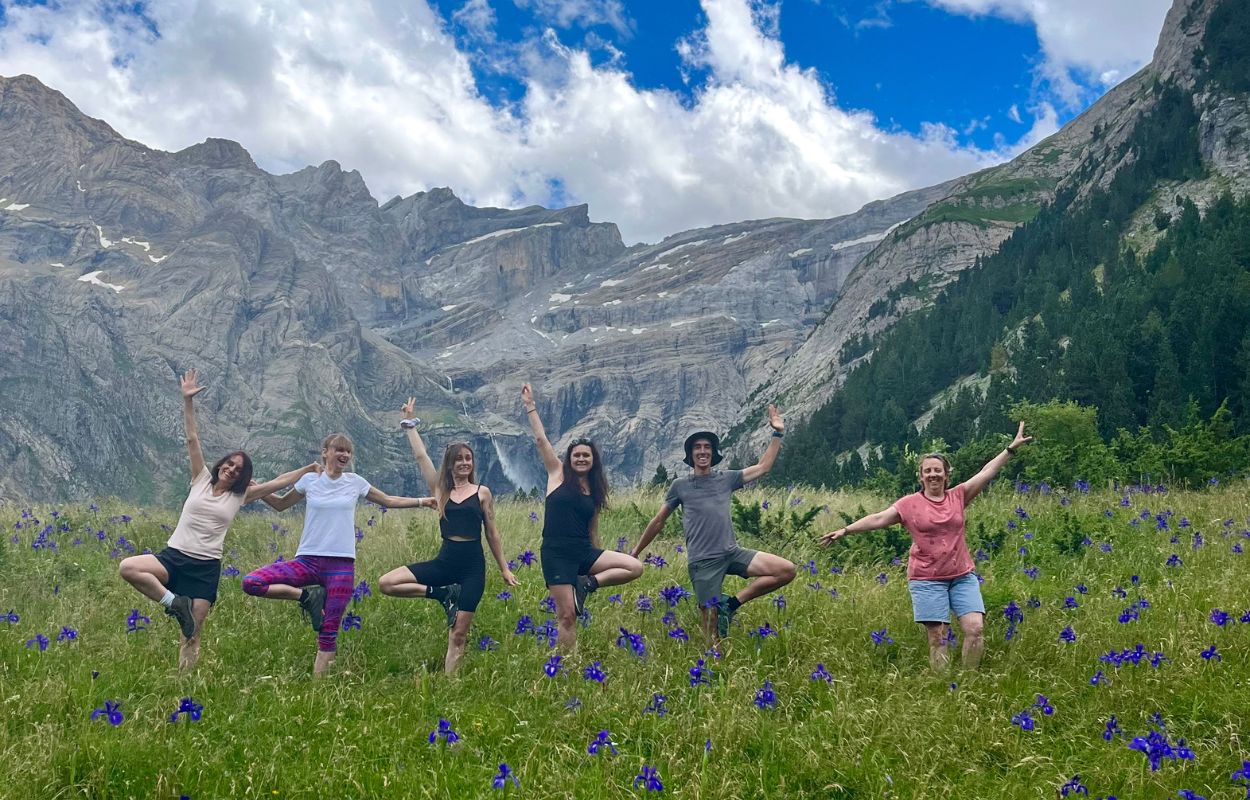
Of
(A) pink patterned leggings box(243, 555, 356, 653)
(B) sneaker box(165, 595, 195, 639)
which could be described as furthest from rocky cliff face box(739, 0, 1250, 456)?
(B) sneaker box(165, 595, 195, 639)

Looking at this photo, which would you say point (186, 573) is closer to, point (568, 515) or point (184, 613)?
point (184, 613)

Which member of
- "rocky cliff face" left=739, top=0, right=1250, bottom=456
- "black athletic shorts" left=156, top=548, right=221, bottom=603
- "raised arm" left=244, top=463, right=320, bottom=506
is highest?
"rocky cliff face" left=739, top=0, right=1250, bottom=456

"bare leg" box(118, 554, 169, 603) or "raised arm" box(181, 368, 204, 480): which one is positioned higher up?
"raised arm" box(181, 368, 204, 480)

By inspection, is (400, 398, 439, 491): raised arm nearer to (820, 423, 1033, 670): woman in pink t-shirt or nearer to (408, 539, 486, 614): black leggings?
(408, 539, 486, 614): black leggings

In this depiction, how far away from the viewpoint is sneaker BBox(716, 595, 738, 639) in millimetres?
7047

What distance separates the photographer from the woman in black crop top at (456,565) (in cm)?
705

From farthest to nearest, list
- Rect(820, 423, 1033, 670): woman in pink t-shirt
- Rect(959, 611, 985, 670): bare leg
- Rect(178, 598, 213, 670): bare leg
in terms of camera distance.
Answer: Rect(178, 598, 213, 670): bare leg, Rect(820, 423, 1033, 670): woman in pink t-shirt, Rect(959, 611, 985, 670): bare leg

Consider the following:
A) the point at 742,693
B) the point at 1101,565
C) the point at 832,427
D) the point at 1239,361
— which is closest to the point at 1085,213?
the point at 832,427

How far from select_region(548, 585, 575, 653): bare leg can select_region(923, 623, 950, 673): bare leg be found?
9.26ft

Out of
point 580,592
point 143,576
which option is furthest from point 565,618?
point 143,576

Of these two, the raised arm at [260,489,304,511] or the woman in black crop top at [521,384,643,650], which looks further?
the raised arm at [260,489,304,511]

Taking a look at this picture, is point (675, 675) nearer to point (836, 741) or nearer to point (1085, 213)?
point (836, 741)

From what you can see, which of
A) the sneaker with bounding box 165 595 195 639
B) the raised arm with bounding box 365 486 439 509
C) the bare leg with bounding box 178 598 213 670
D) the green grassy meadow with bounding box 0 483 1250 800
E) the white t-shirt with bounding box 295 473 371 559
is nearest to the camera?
the green grassy meadow with bounding box 0 483 1250 800

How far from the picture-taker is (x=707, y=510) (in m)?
7.44
